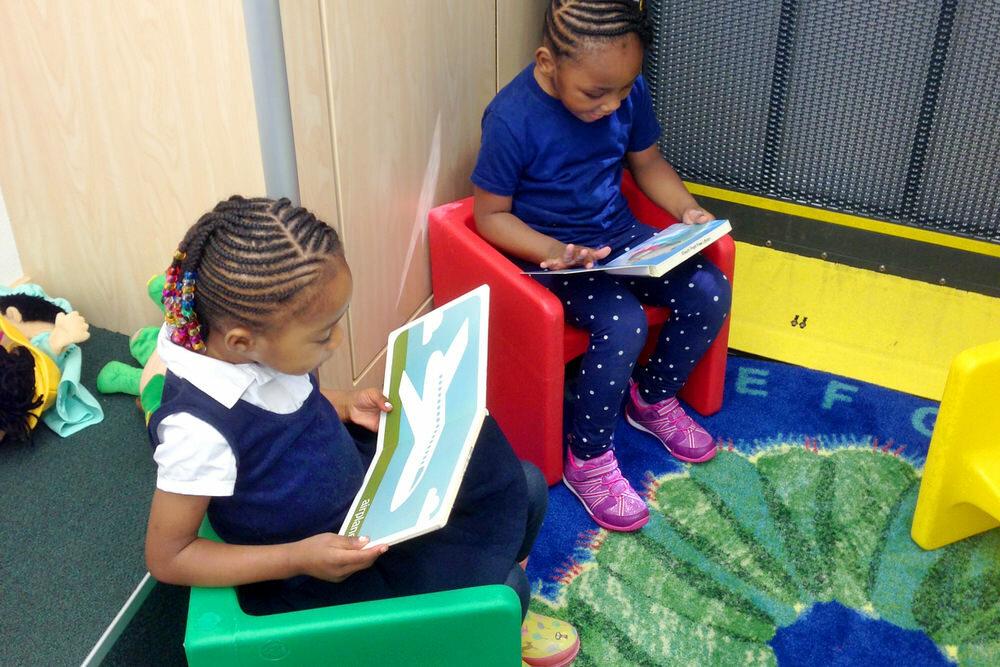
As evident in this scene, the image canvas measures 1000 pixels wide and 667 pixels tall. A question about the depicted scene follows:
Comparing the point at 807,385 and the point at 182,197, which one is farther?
the point at 807,385

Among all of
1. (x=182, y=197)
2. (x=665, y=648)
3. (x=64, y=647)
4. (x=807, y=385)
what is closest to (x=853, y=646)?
(x=665, y=648)

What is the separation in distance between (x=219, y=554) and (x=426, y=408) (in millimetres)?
272

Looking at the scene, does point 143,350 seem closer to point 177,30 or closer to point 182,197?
point 182,197

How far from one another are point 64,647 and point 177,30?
766 mm

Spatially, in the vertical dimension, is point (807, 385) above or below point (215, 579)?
below

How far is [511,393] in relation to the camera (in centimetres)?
161

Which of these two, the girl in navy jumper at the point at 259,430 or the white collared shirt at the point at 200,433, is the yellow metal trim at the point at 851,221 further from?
the white collared shirt at the point at 200,433

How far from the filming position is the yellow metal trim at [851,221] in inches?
72.6

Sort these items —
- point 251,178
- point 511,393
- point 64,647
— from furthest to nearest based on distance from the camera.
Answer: point 511,393, point 251,178, point 64,647

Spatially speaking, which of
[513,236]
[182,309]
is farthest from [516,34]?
[182,309]

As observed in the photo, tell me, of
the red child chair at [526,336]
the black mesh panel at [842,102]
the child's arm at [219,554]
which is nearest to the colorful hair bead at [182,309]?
the child's arm at [219,554]

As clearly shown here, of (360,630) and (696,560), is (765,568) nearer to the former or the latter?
(696,560)

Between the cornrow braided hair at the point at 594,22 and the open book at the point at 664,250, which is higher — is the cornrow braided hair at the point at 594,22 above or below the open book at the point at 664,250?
above

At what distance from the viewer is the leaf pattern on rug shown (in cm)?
133
